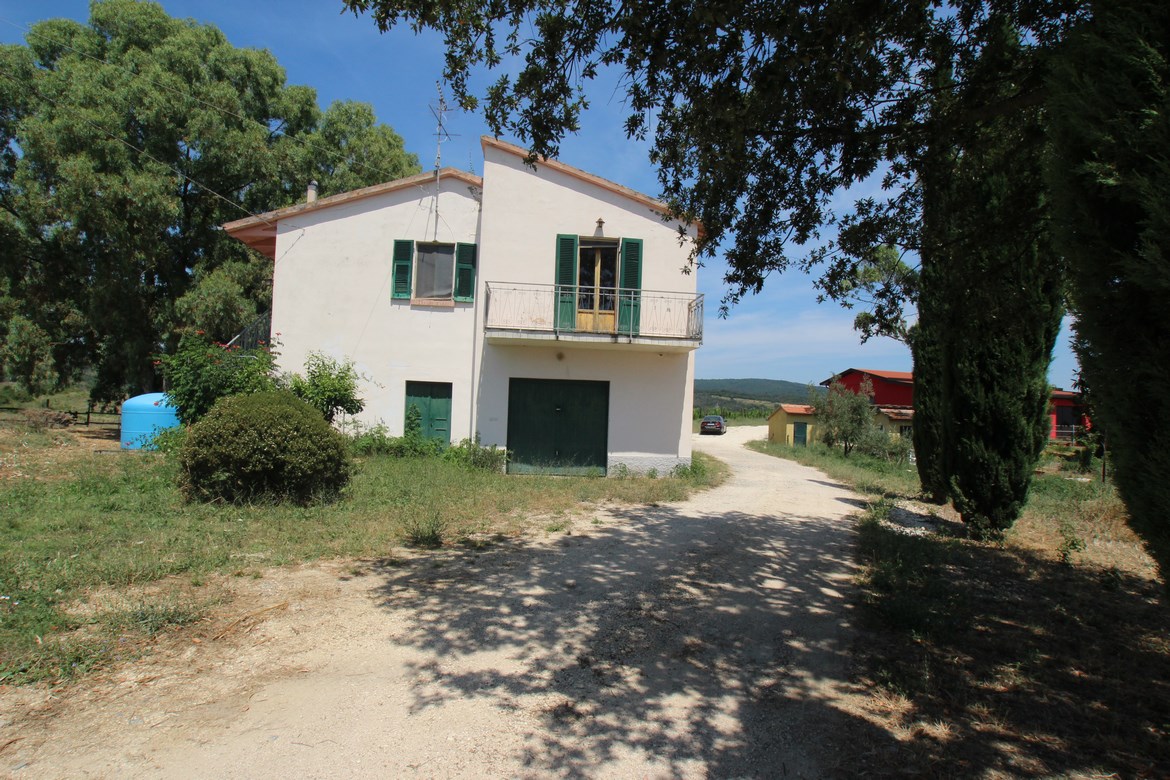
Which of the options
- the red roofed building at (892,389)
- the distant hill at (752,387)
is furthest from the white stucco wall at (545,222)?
the distant hill at (752,387)

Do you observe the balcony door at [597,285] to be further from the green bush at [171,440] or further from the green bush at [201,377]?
the green bush at [171,440]

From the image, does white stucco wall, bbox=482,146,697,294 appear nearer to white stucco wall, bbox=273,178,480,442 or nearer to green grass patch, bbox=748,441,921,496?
white stucco wall, bbox=273,178,480,442

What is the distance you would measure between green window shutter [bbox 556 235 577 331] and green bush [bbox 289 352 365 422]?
458 cm

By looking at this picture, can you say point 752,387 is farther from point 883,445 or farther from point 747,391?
point 883,445

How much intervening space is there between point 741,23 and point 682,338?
828cm

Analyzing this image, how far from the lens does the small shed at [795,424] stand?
114 ft

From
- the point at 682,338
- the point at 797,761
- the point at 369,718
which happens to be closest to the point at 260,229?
the point at 682,338

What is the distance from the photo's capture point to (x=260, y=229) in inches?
544

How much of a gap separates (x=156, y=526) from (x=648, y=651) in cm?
548

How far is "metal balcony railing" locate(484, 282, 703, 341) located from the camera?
43.5ft

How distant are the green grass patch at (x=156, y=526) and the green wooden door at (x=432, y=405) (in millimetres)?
1745

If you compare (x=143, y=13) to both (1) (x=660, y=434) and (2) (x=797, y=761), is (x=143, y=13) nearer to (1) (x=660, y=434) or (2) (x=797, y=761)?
(1) (x=660, y=434)

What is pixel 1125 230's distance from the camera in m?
2.55

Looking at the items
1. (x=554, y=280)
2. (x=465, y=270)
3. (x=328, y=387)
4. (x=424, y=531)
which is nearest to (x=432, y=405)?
(x=328, y=387)
